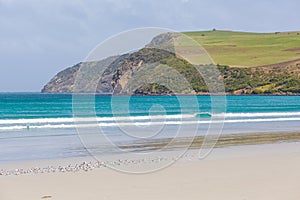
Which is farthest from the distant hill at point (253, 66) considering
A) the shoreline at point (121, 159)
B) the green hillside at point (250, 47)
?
the shoreline at point (121, 159)

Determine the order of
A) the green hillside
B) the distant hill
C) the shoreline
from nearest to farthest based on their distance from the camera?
1. the shoreline
2. the distant hill
3. the green hillside

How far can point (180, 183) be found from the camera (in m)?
10.8

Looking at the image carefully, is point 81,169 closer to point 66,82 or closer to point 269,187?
point 269,187

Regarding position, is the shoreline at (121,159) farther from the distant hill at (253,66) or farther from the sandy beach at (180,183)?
the distant hill at (253,66)

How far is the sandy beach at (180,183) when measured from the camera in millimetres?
9625

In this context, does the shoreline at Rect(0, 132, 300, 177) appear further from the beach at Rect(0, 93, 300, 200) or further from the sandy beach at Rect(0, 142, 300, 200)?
the sandy beach at Rect(0, 142, 300, 200)

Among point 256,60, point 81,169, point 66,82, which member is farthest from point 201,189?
point 66,82

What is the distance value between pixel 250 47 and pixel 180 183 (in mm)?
129221

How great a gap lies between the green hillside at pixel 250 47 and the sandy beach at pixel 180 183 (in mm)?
108751

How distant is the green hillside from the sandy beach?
108751mm

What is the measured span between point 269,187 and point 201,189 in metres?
1.39

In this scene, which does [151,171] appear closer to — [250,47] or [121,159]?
[121,159]

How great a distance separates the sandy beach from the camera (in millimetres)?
9625

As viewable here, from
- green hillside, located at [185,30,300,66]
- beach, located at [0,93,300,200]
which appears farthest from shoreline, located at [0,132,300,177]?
green hillside, located at [185,30,300,66]
